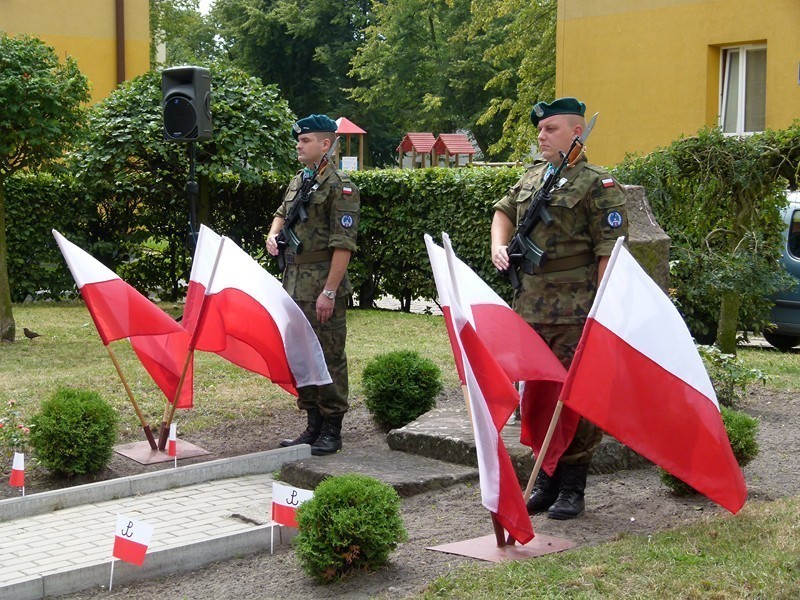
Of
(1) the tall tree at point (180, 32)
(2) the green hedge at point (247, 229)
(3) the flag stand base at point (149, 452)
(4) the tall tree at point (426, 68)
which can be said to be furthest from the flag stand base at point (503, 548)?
(1) the tall tree at point (180, 32)

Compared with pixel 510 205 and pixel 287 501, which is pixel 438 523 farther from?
pixel 510 205

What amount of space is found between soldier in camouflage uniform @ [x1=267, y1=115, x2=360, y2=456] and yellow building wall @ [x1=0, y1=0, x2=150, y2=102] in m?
19.8

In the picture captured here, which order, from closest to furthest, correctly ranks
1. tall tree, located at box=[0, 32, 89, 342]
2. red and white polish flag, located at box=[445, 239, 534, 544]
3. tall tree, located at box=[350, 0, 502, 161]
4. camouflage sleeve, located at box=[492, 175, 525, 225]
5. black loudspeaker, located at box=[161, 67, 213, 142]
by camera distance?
red and white polish flag, located at box=[445, 239, 534, 544] < camouflage sleeve, located at box=[492, 175, 525, 225] < black loudspeaker, located at box=[161, 67, 213, 142] < tall tree, located at box=[0, 32, 89, 342] < tall tree, located at box=[350, 0, 502, 161]

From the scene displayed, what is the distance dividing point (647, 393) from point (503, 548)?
93 cm

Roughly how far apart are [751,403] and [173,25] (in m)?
58.5

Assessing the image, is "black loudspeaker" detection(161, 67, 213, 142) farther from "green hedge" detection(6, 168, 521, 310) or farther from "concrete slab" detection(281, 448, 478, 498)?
"concrete slab" detection(281, 448, 478, 498)

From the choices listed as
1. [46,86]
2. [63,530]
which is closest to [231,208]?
[46,86]

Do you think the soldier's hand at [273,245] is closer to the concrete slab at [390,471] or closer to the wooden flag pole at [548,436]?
the concrete slab at [390,471]

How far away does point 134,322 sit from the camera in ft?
23.4

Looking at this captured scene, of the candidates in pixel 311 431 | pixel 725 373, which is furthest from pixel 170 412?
pixel 725 373

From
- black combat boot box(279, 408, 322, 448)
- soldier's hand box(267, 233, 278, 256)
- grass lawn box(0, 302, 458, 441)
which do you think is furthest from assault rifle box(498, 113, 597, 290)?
grass lawn box(0, 302, 458, 441)

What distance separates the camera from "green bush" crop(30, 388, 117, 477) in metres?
6.54

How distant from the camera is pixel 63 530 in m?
5.79

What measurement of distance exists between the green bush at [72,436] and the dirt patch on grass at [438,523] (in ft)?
0.40
